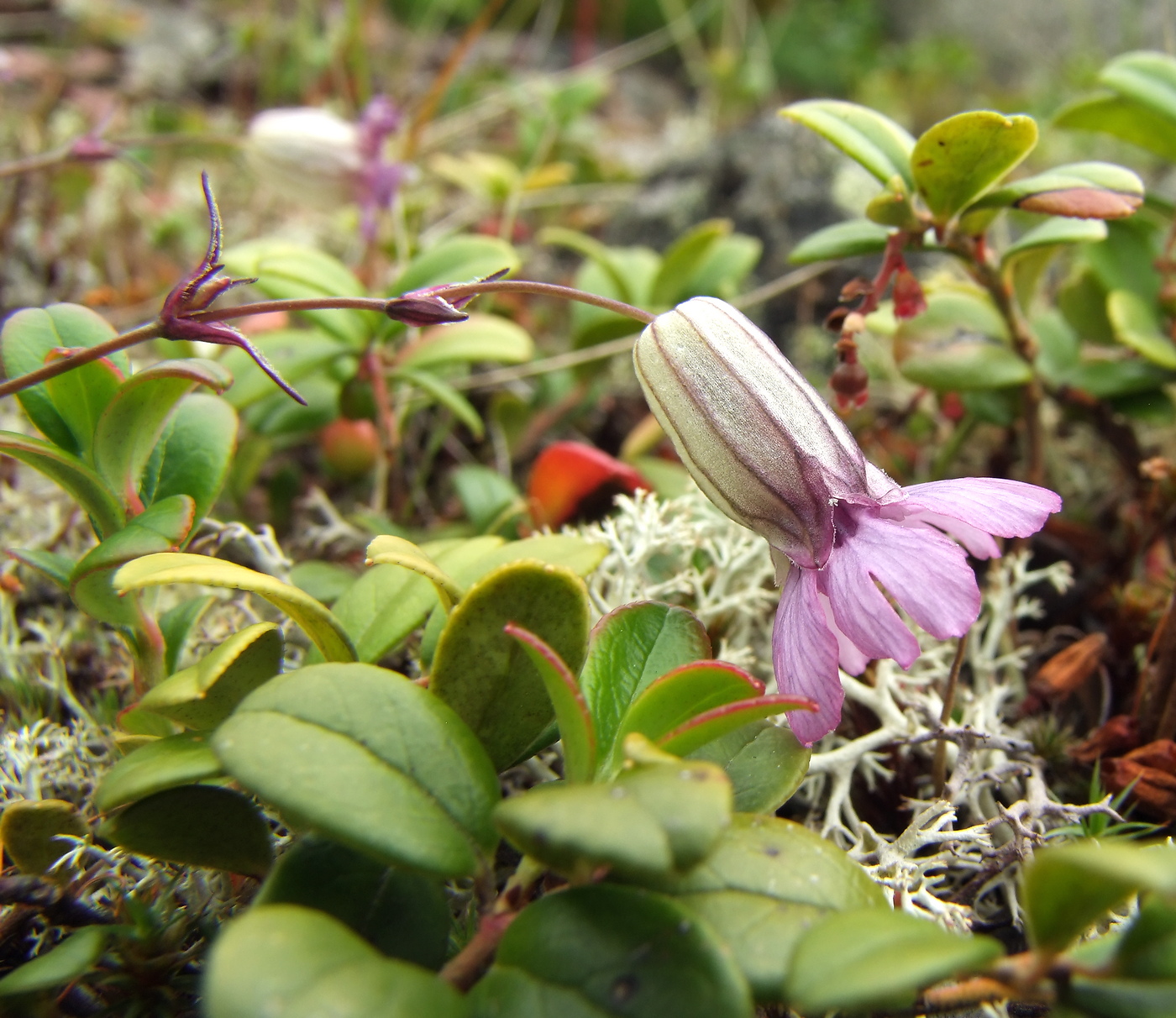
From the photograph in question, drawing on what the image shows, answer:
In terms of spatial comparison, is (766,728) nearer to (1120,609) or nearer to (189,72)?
(1120,609)

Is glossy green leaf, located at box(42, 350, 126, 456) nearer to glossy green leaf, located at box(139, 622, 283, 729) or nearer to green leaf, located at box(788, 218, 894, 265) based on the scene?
glossy green leaf, located at box(139, 622, 283, 729)

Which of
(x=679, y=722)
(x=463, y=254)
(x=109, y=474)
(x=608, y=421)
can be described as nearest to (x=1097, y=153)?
(x=608, y=421)

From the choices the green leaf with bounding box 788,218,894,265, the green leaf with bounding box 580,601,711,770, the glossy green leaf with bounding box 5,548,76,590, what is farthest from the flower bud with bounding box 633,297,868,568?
the glossy green leaf with bounding box 5,548,76,590

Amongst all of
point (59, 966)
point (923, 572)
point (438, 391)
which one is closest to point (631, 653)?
point (923, 572)

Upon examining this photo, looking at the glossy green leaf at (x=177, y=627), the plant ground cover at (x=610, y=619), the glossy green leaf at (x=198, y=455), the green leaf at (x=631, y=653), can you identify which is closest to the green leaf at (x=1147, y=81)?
the plant ground cover at (x=610, y=619)

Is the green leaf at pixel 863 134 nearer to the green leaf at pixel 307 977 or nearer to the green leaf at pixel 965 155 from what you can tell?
the green leaf at pixel 965 155
